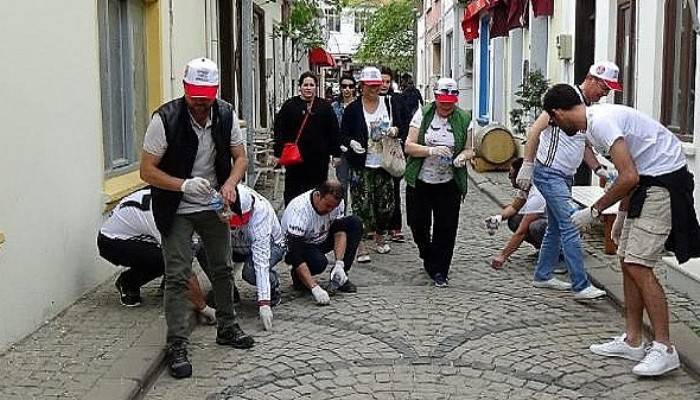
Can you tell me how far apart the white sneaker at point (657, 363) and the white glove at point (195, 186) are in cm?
269

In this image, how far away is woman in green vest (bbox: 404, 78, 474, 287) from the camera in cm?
772

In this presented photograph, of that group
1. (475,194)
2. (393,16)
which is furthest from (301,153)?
(393,16)

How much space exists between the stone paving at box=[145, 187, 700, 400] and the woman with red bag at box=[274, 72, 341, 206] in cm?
124

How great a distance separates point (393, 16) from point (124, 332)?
3936 cm

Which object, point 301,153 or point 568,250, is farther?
point 301,153

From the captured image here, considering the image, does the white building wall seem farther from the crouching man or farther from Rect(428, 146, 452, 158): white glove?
Rect(428, 146, 452, 158): white glove

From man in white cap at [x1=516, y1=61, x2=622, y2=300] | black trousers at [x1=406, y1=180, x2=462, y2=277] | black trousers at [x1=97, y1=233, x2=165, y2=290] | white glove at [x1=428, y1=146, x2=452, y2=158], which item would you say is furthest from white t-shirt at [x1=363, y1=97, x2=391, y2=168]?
black trousers at [x1=97, y1=233, x2=165, y2=290]

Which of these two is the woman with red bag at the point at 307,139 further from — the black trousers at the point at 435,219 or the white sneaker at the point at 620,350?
the white sneaker at the point at 620,350

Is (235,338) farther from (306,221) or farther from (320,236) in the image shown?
(320,236)

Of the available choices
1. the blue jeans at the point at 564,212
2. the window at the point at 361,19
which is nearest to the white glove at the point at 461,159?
the blue jeans at the point at 564,212

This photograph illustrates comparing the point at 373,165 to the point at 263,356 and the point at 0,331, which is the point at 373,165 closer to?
the point at 263,356

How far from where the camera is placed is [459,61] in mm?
25938

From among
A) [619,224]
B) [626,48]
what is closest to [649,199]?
[619,224]

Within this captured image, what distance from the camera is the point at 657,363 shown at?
5457 mm
